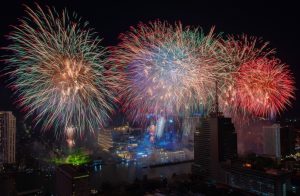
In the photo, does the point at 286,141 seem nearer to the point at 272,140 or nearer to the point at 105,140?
the point at 272,140

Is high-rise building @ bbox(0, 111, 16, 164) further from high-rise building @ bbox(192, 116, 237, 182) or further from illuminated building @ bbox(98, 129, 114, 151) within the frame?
high-rise building @ bbox(192, 116, 237, 182)

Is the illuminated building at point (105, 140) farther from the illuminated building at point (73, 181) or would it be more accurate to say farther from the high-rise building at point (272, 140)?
the illuminated building at point (73, 181)

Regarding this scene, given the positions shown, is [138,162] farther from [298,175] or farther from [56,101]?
[56,101]

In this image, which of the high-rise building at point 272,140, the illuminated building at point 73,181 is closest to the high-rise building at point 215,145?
the high-rise building at point 272,140

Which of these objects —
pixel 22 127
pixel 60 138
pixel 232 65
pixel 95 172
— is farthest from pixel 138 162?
pixel 232 65

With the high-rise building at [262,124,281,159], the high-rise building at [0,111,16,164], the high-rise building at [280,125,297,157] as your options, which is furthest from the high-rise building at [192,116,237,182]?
the high-rise building at [0,111,16,164]

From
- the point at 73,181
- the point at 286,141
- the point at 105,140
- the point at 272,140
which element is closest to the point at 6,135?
the point at 73,181

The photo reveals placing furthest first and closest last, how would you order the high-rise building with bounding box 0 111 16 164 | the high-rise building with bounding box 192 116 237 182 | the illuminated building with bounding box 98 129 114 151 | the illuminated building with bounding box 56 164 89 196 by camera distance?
the illuminated building with bounding box 98 129 114 151, the high-rise building with bounding box 192 116 237 182, the high-rise building with bounding box 0 111 16 164, the illuminated building with bounding box 56 164 89 196
